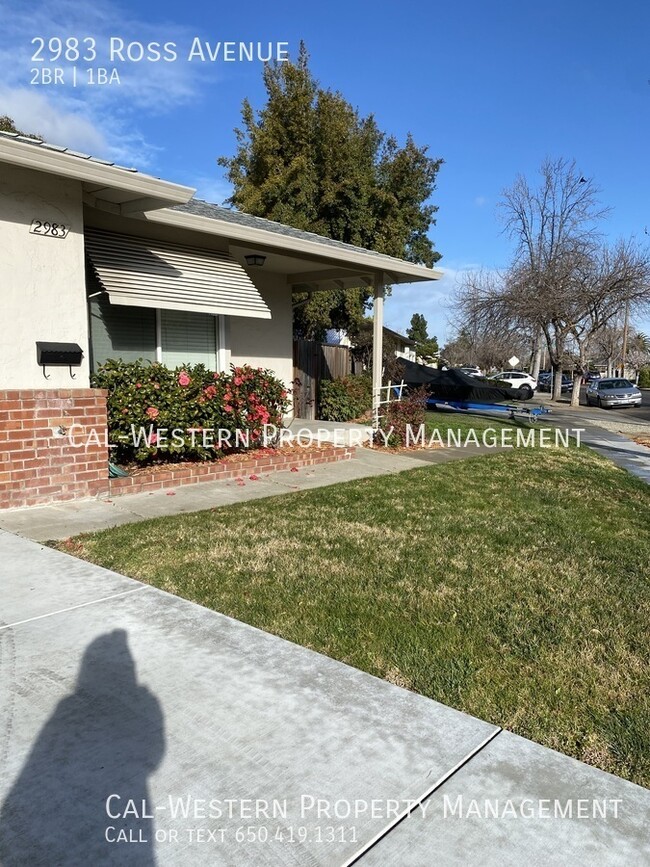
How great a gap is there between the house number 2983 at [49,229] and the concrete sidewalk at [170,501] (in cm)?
265

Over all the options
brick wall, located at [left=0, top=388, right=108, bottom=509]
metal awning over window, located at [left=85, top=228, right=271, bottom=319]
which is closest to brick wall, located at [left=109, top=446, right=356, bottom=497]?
brick wall, located at [left=0, top=388, right=108, bottom=509]

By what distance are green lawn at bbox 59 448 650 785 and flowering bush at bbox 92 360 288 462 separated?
1586 millimetres

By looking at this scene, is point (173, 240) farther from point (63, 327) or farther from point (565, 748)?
point (565, 748)

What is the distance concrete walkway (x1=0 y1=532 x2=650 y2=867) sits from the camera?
2.01m

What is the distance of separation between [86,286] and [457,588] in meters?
5.88

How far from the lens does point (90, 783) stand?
7.42ft

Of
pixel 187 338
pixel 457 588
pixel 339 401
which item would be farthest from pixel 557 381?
pixel 457 588

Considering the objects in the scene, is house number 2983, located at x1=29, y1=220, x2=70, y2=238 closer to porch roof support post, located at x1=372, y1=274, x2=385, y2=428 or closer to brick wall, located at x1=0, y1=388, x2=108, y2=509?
brick wall, located at x1=0, y1=388, x2=108, y2=509

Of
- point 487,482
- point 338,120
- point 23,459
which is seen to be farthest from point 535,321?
point 23,459

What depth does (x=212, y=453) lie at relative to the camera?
8172 mm

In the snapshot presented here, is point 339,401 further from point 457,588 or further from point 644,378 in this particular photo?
point 644,378

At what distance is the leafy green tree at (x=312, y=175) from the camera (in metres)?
23.5

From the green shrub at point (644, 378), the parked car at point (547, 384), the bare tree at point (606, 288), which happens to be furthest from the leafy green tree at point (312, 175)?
the green shrub at point (644, 378)

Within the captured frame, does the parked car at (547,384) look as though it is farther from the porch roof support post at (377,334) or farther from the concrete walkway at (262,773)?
the concrete walkway at (262,773)
